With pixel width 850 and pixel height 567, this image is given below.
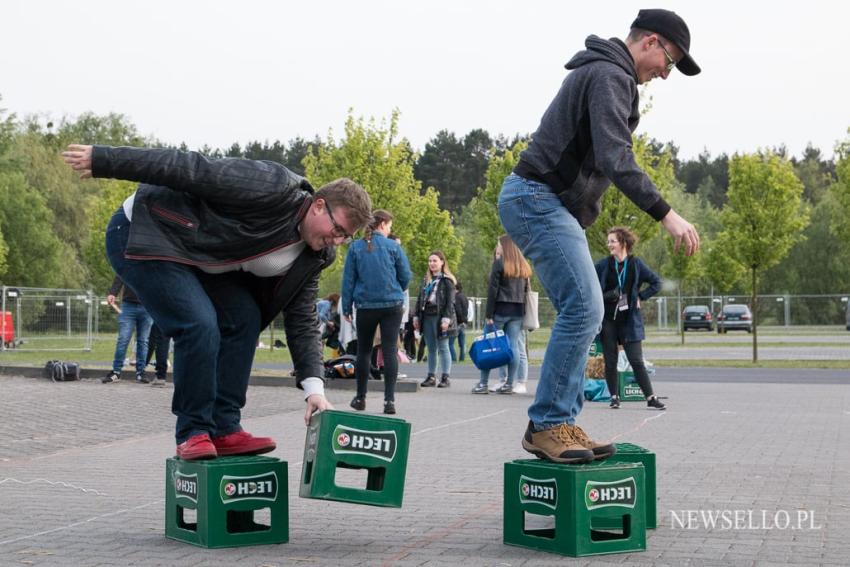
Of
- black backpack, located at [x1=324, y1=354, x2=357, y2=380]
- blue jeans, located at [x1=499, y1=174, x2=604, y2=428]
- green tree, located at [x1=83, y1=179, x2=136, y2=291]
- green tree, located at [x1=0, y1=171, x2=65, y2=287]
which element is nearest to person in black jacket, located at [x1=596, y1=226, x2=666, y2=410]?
black backpack, located at [x1=324, y1=354, x2=357, y2=380]

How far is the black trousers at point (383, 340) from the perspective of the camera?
12.2 meters

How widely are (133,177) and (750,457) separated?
5.47 meters

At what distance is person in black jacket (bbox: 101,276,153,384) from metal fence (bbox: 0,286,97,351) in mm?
13351

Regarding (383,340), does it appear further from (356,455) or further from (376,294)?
(356,455)

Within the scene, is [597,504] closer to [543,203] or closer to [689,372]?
[543,203]

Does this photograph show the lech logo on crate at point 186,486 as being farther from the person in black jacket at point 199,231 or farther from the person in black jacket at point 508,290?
the person in black jacket at point 508,290

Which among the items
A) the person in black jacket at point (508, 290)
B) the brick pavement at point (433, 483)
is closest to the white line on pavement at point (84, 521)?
the brick pavement at point (433, 483)

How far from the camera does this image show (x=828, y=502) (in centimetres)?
657

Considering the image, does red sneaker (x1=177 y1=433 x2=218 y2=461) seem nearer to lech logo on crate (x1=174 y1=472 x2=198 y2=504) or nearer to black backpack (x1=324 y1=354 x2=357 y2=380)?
lech logo on crate (x1=174 y1=472 x2=198 y2=504)

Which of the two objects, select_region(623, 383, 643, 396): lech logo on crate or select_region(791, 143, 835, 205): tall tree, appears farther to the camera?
select_region(791, 143, 835, 205): tall tree

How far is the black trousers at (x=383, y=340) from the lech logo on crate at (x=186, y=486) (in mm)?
6828

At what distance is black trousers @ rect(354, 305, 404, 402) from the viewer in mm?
12188

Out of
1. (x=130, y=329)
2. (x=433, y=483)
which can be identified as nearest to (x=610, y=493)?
(x=433, y=483)

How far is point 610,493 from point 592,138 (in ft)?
5.19
